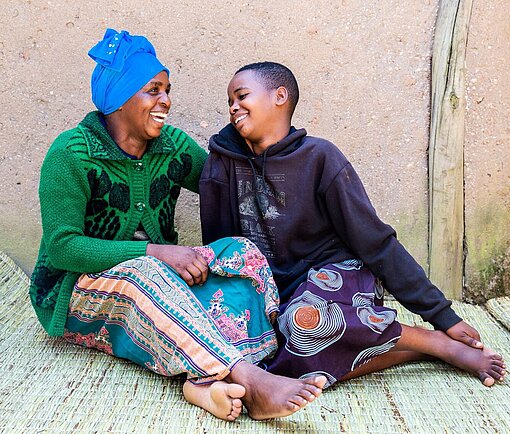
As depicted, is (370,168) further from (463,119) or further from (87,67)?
(87,67)

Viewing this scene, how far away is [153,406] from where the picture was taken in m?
2.07

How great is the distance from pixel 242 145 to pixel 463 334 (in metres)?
1.00

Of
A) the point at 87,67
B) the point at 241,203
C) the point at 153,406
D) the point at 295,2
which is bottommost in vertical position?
the point at 153,406

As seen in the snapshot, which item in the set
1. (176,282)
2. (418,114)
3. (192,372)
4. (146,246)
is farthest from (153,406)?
(418,114)

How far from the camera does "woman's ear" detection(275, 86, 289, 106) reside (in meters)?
2.44

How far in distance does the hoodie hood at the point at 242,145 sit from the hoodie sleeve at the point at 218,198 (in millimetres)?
46

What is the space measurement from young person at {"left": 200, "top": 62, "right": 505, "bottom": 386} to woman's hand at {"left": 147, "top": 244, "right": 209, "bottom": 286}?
0.28 metres

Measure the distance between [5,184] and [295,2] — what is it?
4.85ft

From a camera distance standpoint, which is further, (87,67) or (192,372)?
(87,67)

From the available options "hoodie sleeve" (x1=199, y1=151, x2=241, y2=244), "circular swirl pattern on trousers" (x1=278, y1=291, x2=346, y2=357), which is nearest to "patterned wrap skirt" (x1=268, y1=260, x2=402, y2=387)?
"circular swirl pattern on trousers" (x1=278, y1=291, x2=346, y2=357)

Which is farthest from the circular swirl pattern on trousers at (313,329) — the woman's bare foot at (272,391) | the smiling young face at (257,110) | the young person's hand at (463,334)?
the smiling young face at (257,110)

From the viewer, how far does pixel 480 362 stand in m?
2.33

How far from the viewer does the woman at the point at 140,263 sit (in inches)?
81.1

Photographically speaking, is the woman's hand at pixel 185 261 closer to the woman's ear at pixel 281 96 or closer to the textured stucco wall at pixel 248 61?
the woman's ear at pixel 281 96
